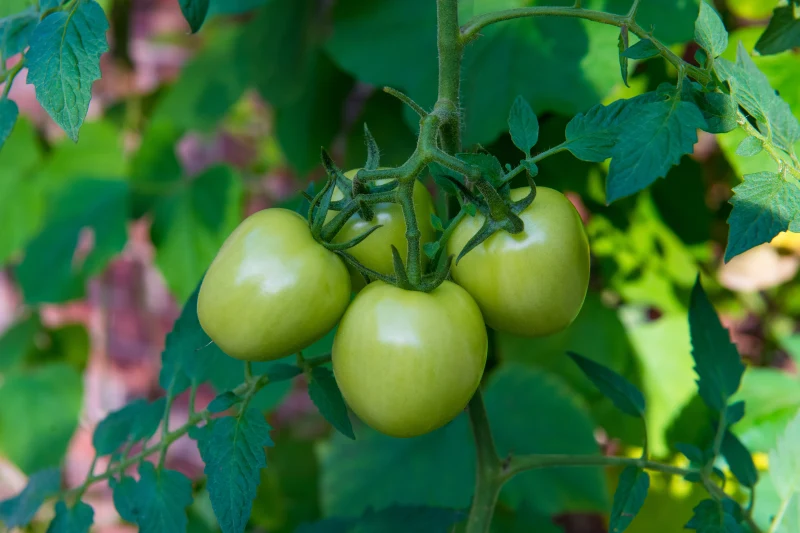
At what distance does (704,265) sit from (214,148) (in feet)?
3.18

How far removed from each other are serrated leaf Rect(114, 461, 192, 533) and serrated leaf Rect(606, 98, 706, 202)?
1.09ft

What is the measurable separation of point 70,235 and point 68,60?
56 cm

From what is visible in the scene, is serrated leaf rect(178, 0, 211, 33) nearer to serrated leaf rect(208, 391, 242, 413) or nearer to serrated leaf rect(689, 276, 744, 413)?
serrated leaf rect(208, 391, 242, 413)

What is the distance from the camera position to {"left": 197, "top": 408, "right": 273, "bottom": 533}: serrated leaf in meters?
0.39

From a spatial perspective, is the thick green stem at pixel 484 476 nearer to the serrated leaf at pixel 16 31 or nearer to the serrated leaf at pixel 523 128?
the serrated leaf at pixel 523 128

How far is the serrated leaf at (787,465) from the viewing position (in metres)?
0.49

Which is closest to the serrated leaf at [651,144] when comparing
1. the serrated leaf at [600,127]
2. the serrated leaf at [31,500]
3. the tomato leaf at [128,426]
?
the serrated leaf at [600,127]

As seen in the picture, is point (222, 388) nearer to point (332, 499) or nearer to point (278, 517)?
point (332, 499)

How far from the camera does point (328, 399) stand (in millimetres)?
449

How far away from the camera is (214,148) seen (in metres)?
1.45

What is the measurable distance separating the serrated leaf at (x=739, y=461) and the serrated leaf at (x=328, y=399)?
27cm

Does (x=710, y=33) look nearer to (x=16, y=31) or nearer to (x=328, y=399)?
(x=328, y=399)

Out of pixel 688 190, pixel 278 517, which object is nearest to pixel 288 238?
pixel 688 190

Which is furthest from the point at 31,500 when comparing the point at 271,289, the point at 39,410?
the point at 39,410
